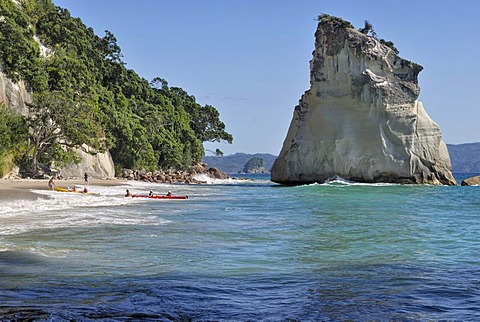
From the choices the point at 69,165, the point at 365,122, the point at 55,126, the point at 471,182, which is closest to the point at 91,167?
the point at 69,165

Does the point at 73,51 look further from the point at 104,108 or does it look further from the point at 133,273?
the point at 133,273

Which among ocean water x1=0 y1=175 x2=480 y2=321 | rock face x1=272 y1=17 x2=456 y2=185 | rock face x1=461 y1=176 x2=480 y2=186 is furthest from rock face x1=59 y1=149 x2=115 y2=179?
rock face x1=461 y1=176 x2=480 y2=186

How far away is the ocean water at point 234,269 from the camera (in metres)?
7.21

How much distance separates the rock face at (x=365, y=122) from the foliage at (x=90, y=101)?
2076cm

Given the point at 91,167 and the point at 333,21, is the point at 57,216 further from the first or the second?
the point at 333,21

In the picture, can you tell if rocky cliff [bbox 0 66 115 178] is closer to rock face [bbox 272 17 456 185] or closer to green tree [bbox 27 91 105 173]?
green tree [bbox 27 91 105 173]

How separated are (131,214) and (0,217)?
518 centimetres

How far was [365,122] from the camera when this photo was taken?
5847 cm

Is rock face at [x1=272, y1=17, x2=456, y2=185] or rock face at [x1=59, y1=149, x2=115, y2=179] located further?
rock face at [x1=272, y1=17, x2=456, y2=185]

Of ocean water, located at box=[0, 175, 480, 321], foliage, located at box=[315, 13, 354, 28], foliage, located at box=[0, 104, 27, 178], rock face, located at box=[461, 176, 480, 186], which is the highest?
foliage, located at box=[315, 13, 354, 28]

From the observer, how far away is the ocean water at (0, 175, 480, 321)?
7.21 m

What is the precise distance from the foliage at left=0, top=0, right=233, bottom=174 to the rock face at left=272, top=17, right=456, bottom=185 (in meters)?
20.8

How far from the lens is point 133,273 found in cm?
983

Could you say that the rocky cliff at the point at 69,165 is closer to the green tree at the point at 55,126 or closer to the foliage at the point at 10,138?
the green tree at the point at 55,126
